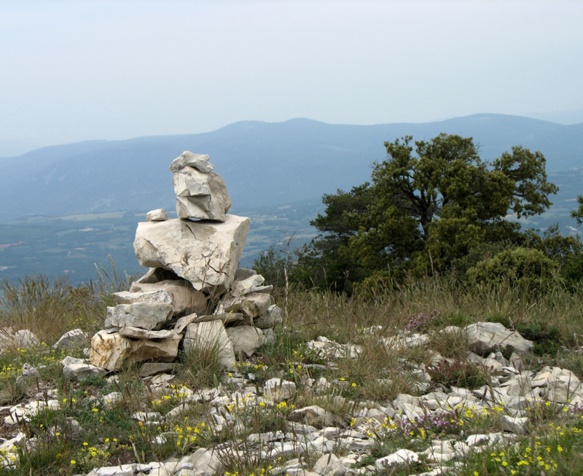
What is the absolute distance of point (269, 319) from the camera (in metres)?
8.38

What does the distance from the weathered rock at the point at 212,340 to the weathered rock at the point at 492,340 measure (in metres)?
2.94

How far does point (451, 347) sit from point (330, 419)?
111 inches

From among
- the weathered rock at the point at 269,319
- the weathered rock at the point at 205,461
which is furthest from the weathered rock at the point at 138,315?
the weathered rock at the point at 205,461

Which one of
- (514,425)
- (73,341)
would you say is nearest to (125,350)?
(73,341)

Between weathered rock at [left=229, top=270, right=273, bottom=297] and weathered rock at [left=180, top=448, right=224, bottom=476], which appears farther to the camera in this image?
weathered rock at [left=229, top=270, right=273, bottom=297]

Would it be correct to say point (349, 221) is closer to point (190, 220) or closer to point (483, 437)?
point (190, 220)

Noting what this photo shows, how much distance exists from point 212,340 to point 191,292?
1075 mm

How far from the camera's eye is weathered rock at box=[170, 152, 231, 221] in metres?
8.63

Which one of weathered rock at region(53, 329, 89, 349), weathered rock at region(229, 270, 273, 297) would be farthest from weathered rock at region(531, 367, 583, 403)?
weathered rock at region(53, 329, 89, 349)

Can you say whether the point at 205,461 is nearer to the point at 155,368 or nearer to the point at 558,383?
the point at 155,368

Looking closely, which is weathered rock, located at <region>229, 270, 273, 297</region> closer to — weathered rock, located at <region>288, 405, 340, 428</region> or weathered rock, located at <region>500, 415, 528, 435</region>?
weathered rock, located at <region>288, 405, 340, 428</region>

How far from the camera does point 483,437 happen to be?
4.95 metres

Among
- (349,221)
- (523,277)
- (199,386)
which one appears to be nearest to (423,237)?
(349,221)

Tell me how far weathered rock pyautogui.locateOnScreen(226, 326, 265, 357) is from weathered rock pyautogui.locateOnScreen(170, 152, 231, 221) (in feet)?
5.08
